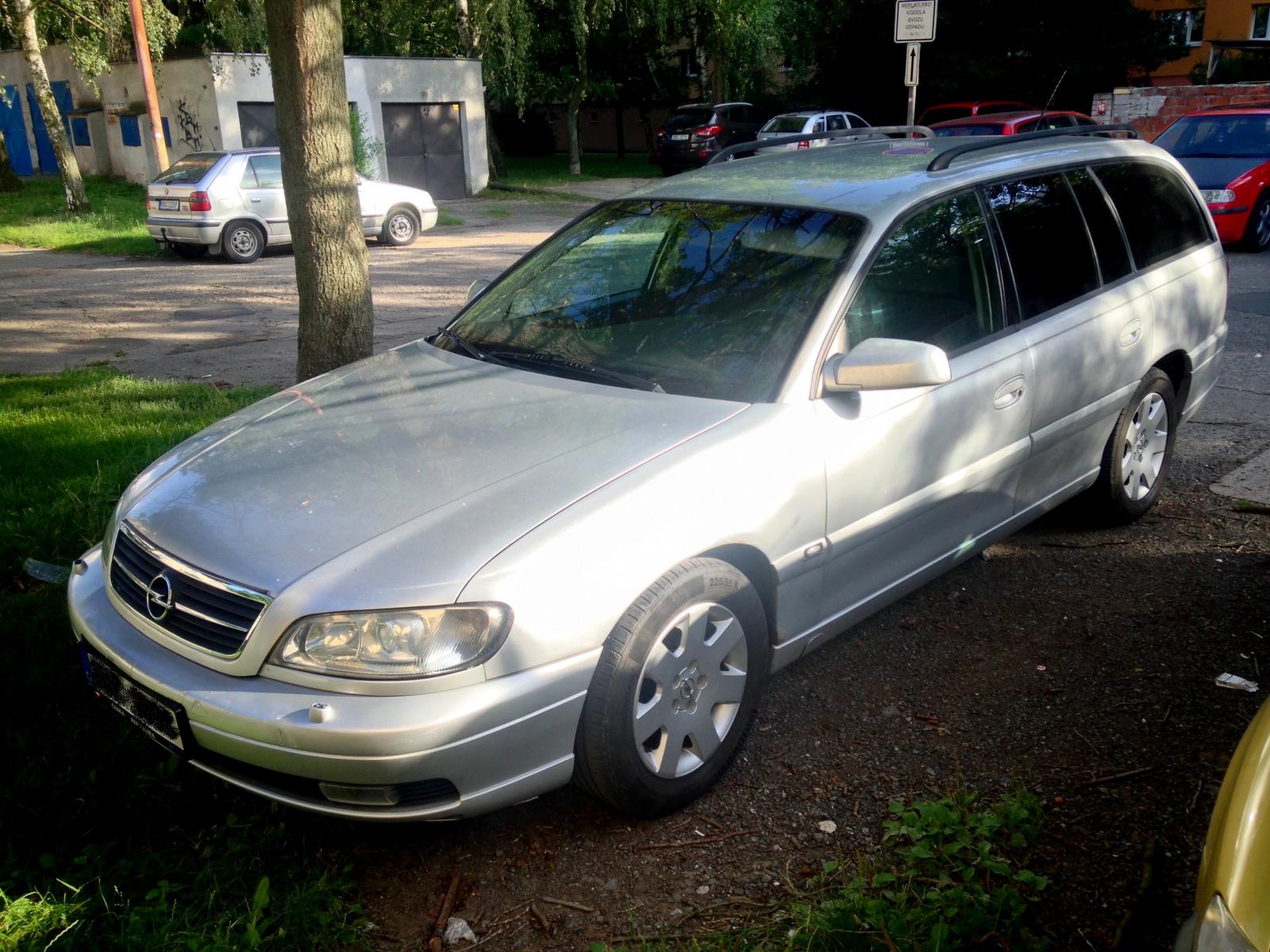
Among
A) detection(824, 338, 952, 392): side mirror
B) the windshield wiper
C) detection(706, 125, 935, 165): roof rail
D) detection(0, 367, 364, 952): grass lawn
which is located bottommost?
detection(0, 367, 364, 952): grass lawn

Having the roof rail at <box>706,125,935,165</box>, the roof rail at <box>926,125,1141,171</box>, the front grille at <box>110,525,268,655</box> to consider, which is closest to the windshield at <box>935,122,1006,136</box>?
the roof rail at <box>706,125,935,165</box>

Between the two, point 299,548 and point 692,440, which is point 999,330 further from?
point 299,548

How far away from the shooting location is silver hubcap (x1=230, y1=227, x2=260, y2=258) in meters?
15.3

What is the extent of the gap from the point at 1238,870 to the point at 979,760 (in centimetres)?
158

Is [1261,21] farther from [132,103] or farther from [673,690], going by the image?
[673,690]

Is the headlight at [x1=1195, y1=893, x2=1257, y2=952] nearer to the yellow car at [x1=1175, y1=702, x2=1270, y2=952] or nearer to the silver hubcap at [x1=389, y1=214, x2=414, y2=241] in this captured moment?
the yellow car at [x1=1175, y1=702, x2=1270, y2=952]

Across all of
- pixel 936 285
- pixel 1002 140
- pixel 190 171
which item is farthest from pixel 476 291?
pixel 190 171

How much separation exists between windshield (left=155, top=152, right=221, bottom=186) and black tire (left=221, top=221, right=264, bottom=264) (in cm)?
76

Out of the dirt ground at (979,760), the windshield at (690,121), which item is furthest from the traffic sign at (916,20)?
the windshield at (690,121)

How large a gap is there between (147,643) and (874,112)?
105 ft

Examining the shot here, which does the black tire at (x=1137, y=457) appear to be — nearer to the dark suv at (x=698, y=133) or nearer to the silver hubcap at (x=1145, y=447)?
the silver hubcap at (x=1145, y=447)

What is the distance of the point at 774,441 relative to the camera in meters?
3.17

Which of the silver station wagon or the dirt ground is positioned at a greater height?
the silver station wagon

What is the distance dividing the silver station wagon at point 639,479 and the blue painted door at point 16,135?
113 feet
